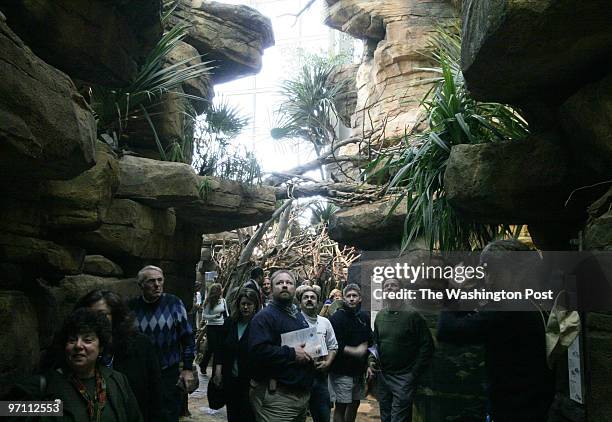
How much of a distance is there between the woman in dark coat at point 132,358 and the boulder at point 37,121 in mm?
771

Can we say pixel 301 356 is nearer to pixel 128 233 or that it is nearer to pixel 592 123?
pixel 592 123

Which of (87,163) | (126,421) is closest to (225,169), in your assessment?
(87,163)

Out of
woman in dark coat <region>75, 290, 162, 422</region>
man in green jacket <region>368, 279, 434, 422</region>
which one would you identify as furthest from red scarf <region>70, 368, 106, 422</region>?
man in green jacket <region>368, 279, 434, 422</region>

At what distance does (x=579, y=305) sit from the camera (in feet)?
10.4

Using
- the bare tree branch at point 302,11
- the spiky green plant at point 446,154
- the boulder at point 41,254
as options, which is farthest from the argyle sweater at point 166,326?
the bare tree branch at point 302,11

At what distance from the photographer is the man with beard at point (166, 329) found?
14.8ft

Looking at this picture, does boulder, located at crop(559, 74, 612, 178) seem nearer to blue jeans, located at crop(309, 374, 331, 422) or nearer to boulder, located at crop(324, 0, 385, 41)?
blue jeans, located at crop(309, 374, 331, 422)

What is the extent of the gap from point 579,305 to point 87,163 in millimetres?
2787

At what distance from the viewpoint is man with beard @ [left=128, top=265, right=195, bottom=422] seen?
178 inches

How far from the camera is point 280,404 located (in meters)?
4.46

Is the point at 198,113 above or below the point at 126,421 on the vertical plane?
above

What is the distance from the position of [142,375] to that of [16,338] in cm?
85

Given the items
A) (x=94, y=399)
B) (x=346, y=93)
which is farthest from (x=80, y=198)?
(x=346, y=93)

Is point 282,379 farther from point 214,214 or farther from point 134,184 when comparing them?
point 214,214
